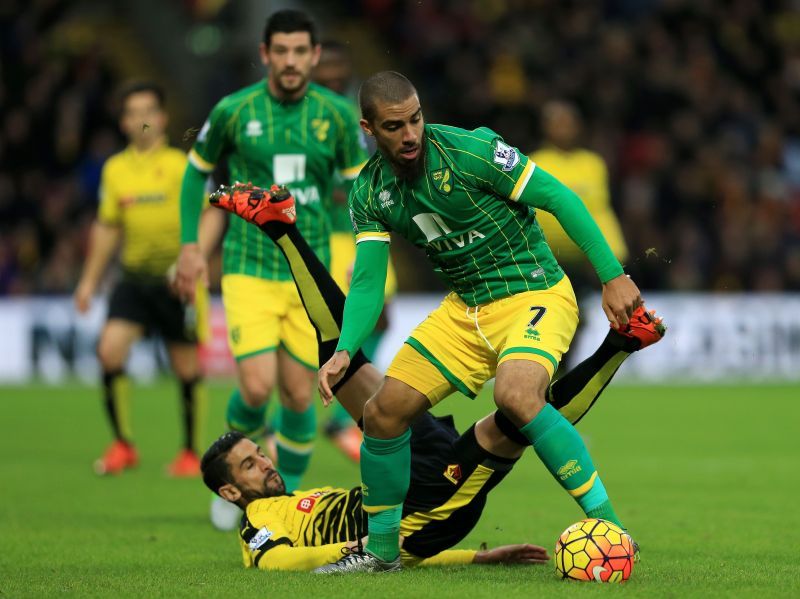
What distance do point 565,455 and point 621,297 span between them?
0.64 metres

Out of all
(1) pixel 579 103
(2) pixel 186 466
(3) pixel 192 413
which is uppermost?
(1) pixel 579 103

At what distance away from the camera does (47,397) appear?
Answer: 15.5 m

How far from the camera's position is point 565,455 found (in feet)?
17.3

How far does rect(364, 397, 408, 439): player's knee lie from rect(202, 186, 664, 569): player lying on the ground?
1.34ft

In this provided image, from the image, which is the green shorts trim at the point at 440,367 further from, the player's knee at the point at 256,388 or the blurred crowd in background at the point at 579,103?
the blurred crowd in background at the point at 579,103

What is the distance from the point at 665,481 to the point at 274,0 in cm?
1268

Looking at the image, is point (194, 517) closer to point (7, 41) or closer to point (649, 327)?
point (649, 327)

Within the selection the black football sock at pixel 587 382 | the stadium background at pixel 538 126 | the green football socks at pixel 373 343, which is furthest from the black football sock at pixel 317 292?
the stadium background at pixel 538 126

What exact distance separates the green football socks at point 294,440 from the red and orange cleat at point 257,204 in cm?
166

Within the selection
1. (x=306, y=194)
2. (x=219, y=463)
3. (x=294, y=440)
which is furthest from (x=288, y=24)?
(x=219, y=463)

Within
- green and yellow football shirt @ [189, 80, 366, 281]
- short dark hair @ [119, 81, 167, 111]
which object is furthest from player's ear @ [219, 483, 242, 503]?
short dark hair @ [119, 81, 167, 111]

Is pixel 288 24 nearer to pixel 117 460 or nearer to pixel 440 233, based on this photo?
pixel 440 233

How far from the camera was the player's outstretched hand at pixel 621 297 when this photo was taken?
5266 millimetres

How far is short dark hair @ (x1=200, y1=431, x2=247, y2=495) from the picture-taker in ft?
20.3
